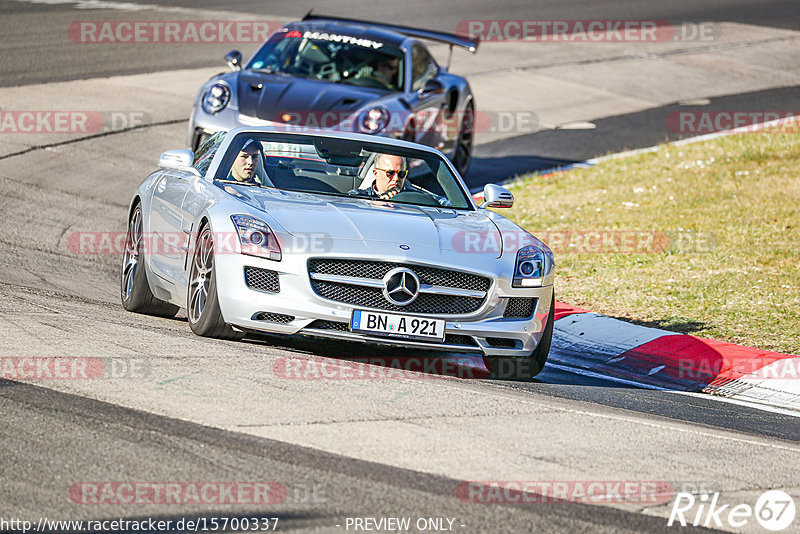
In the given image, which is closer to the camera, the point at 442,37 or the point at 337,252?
the point at 337,252

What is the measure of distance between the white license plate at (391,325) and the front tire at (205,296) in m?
0.80

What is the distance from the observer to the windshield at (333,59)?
15.0 m

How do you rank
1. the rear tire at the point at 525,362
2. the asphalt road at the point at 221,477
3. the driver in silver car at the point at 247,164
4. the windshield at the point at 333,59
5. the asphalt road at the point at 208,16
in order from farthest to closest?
the asphalt road at the point at 208,16 → the windshield at the point at 333,59 → the driver in silver car at the point at 247,164 → the rear tire at the point at 525,362 → the asphalt road at the point at 221,477

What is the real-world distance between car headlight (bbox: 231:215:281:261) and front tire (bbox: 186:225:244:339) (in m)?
0.23

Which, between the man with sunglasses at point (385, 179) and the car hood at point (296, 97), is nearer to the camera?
the man with sunglasses at point (385, 179)

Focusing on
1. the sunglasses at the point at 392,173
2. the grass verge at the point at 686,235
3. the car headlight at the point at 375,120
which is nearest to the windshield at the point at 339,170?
the sunglasses at the point at 392,173

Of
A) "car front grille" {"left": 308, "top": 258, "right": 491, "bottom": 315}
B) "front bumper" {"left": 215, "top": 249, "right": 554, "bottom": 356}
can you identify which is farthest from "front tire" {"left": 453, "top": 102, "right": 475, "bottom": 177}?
"front bumper" {"left": 215, "top": 249, "right": 554, "bottom": 356}

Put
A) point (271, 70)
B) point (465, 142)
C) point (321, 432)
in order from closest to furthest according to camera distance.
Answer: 1. point (321, 432)
2. point (271, 70)
3. point (465, 142)

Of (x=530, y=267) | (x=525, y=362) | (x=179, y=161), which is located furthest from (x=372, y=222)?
(x=179, y=161)

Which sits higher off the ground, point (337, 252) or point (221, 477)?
point (337, 252)

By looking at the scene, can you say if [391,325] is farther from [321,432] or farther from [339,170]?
[339,170]

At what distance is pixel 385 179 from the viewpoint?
9.00m

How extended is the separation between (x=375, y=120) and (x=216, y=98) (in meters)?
1.73

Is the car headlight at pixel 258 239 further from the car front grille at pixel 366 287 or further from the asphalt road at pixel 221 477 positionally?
the asphalt road at pixel 221 477
